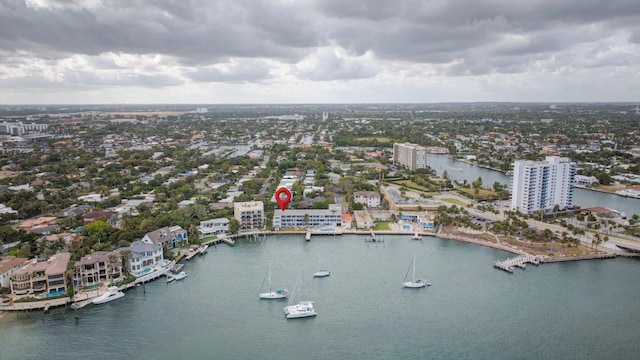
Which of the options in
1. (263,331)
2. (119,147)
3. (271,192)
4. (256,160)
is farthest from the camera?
(119,147)

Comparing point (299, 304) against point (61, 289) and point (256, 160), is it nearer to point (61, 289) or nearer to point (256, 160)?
point (61, 289)

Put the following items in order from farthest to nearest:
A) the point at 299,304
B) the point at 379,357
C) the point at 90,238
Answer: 1. the point at 90,238
2. the point at 299,304
3. the point at 379,357

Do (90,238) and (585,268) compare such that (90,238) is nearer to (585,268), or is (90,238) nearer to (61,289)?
(61,289)

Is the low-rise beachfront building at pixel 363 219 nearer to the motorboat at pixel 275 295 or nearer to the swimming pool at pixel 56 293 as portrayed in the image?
the motorboat at pixel 275 295

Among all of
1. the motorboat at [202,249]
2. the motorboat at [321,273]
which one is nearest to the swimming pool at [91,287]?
the motorboat at [202,249]

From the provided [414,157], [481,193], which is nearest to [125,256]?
[481,193]

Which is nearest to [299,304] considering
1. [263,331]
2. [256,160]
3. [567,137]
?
[263,331]

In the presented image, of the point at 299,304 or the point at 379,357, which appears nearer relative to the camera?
the point at 379,357

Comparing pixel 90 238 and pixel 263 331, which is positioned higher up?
pixel 90 238
